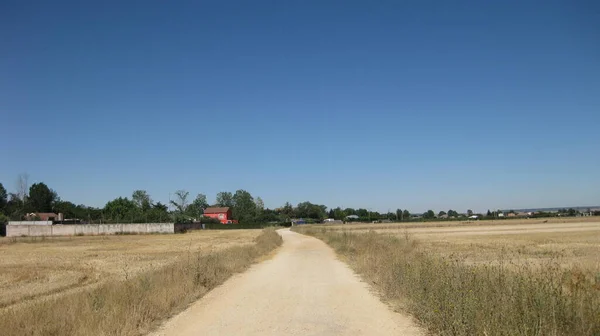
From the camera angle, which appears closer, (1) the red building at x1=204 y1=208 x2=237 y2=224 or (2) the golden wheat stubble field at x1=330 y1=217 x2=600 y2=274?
(2) the golden wheat stubble field at x1=330 y1=217 x2=600 y2=274

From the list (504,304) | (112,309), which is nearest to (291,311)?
(112,309)

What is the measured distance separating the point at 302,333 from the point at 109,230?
281ft

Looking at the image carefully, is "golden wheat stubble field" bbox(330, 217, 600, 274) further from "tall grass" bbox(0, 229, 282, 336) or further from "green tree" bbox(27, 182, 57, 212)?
"green tree" bbox(27, 182, 57, 212)

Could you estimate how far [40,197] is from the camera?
157 metres

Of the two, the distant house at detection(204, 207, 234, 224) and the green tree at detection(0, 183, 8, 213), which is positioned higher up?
the green tree at detection(0, 183, 8, 213)

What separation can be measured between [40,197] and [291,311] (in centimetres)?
17141

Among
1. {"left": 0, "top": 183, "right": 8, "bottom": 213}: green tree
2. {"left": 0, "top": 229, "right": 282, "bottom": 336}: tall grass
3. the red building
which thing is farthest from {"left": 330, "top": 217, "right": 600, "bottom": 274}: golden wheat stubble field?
{"left": 0, "top": 183, "right": 8, "bottom": 213}: green tree

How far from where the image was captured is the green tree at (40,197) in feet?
507

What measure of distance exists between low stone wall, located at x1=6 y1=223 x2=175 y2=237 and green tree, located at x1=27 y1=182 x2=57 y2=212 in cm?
7832

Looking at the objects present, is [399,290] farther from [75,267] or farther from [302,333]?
[75,267]

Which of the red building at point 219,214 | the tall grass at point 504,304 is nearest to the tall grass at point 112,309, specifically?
the tall grass at point 504,304

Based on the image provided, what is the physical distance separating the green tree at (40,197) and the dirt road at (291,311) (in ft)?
533

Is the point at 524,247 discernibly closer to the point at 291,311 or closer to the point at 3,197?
the point at 291,311

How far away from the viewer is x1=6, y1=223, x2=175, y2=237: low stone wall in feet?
270
